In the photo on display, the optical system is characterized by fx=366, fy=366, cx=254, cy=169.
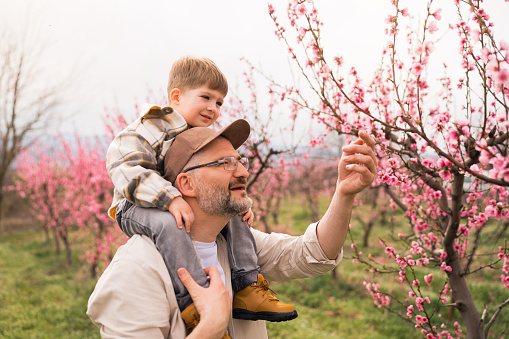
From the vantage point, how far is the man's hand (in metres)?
1.37

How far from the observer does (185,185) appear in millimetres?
1737

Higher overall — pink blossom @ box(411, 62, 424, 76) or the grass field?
pink blossom @ box(411, 62, 424, 76)

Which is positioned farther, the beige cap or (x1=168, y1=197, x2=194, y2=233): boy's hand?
the beige cap

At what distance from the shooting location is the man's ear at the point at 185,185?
1.72m

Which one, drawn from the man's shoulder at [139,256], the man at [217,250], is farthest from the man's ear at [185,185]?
the man's shoulder at [139,256]

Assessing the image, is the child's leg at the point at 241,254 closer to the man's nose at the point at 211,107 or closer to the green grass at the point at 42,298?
the man's nose at the point at 211,107

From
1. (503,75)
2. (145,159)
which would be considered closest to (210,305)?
(145,159)

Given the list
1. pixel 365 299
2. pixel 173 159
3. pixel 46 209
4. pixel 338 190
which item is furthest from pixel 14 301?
pixel 338 190

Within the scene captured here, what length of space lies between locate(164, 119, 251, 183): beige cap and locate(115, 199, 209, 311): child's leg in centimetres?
27

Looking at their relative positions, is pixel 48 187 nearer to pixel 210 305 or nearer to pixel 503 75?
pixel 210 305

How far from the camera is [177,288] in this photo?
1.49 m

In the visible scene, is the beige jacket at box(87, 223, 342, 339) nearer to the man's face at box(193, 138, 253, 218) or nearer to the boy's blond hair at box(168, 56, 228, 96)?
the man's face at box(193, 138, 253, 218)

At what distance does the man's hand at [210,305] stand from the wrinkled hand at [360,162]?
72 cm

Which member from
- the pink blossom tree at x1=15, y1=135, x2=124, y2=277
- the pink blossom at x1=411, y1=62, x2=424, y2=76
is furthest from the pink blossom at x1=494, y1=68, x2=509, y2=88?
the pink blossom tree at x1=15, y1=135, x2=124, y2=277
